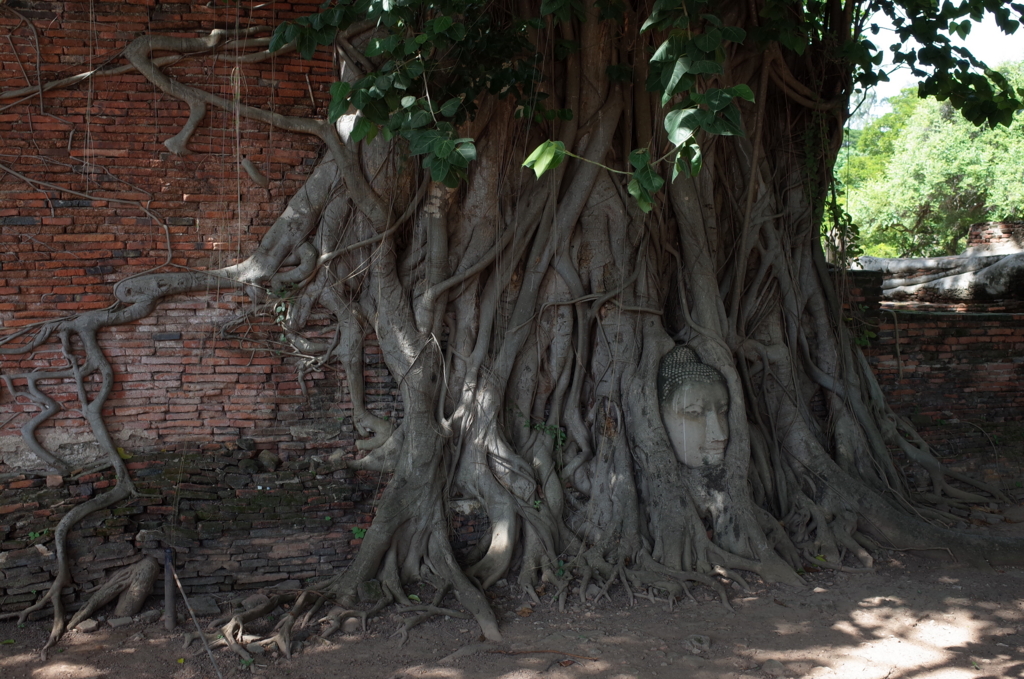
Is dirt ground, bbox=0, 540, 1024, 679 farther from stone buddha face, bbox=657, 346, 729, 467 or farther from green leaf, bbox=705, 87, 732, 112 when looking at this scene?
green leaf, bbox=705, 87, 732, 112

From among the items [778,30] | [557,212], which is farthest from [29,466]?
[778,30]

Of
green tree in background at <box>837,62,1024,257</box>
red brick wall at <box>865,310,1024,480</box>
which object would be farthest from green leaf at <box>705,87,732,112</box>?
green tree in background at <box>837,62,1024,257</box>

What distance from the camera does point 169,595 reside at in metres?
4.00

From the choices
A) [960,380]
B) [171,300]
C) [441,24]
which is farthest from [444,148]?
[960,380]

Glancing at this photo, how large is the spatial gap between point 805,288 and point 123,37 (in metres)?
4.75

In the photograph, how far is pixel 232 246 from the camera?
469cm

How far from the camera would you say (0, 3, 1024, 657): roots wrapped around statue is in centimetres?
448

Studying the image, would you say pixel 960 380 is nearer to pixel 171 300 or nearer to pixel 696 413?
pixel 696 413

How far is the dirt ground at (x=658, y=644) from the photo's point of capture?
353cm

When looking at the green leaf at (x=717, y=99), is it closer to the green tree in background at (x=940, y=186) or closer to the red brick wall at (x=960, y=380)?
the red brick wall at (x=960, y=380)

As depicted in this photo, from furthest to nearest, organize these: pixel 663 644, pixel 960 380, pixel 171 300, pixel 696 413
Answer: pixel 960 380 → pixel 696 413 → pixel 171 300 → pixel 663 644

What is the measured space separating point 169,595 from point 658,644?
8.31 ft

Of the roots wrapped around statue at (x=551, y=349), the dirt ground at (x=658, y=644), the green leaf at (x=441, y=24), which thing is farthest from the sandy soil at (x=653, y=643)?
the green leaf at (x=441, y=24)

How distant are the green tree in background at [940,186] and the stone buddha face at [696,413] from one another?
8113 millimetres
